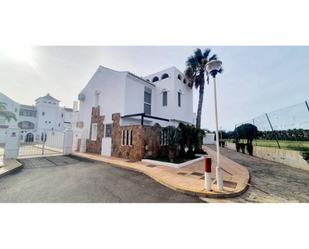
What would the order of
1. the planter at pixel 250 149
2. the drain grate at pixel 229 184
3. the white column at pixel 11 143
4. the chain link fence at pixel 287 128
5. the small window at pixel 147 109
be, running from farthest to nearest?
1. the planter at pixel 250 149
2. the small window at pixel 147 109
3. the white column at pixel 11 143
4. the chain link fence at pixel 287 128
5. the drain grate at pixel 229 184

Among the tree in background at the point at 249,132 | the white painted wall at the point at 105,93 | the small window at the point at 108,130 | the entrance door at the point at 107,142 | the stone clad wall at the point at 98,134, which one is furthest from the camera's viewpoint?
the tree in background at the point at 249,132

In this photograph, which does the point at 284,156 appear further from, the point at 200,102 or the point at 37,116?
the point at 37,116

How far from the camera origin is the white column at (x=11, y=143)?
27.1ft

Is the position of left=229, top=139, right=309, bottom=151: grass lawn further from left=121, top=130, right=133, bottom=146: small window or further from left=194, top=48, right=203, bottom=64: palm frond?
left=121, top=130, right=133, bottom=146: small window

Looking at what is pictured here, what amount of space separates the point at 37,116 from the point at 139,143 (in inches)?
1160

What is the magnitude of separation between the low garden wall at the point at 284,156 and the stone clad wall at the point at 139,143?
7928 mm

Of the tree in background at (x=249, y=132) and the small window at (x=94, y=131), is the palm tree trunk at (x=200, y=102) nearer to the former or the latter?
the tree in background at (x=249, y=132)

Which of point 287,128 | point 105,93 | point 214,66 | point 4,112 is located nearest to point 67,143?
point 105,93

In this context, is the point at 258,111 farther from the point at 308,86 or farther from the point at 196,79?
the point at 196,79

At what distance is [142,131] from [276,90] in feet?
31.7

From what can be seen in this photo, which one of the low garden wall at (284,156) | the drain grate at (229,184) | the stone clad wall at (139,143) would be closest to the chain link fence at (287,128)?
the low garden wall at (284,156)

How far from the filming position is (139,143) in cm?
847
